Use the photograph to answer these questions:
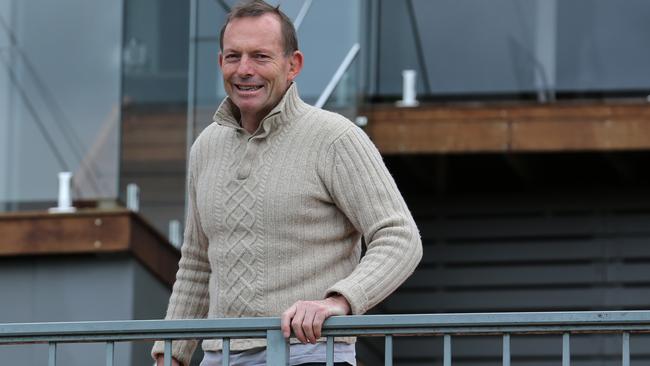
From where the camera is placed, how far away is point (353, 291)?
13.6ft

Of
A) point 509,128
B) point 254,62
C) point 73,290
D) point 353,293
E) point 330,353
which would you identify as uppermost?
point 509,128

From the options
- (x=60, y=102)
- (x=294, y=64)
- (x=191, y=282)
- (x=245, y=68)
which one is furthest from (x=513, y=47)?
(x=245, y=68)

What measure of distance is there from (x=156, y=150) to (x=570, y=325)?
5.31 meters

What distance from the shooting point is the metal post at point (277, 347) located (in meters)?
A: 4.17

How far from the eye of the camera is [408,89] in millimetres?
12016

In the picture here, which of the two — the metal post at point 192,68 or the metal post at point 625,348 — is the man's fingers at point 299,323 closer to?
the metal post at point 625,348

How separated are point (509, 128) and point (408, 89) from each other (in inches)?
29.3

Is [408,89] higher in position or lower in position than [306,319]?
higher

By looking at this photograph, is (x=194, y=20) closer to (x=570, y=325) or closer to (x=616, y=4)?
(x=616, y=4)

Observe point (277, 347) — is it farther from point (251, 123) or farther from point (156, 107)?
point (156, 107)

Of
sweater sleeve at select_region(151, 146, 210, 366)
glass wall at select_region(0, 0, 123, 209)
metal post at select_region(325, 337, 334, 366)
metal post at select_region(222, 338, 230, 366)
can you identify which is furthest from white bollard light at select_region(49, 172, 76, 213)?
metal post at select_region(325, 337, 334, 366)

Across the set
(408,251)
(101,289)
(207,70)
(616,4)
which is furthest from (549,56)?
(408,251)

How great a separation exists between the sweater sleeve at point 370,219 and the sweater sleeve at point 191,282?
1.35ft

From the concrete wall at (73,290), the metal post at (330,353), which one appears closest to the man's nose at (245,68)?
the metal post at (330,353)
